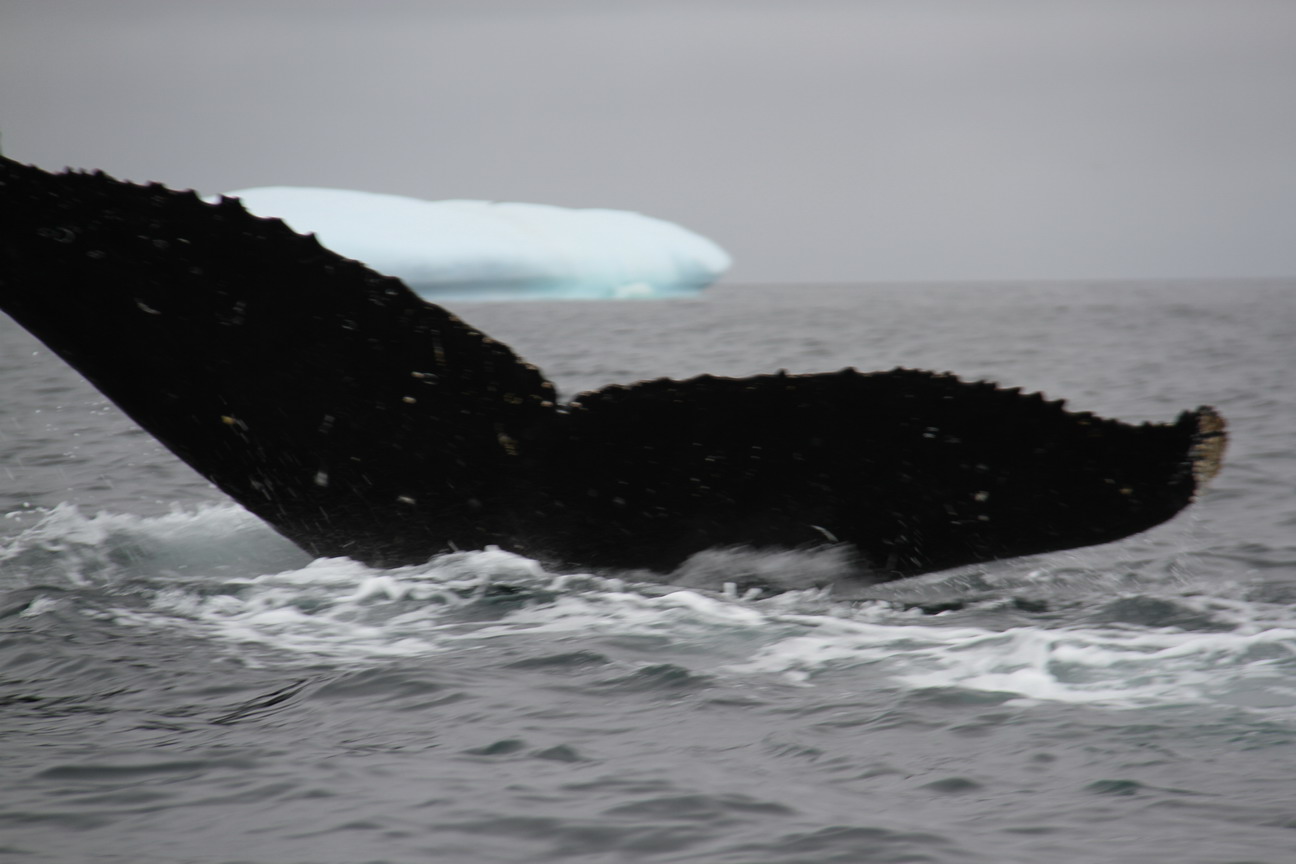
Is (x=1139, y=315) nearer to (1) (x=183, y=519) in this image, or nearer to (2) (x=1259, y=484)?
(2) (x=1259, y=484)

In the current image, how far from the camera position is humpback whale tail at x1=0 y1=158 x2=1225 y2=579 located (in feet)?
14.4

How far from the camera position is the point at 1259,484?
31.1ft

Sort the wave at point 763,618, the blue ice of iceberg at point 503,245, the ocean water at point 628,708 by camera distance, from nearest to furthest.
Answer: the ocean water at point 628,708, the wave at point 763,618, the blue ice of iceberg at point 503,245

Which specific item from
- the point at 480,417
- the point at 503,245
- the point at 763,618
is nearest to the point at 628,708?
the point at 763,618

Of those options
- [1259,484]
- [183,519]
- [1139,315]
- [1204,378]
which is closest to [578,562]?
[183,519]

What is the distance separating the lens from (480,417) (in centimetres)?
478

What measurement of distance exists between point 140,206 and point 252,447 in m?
0.91

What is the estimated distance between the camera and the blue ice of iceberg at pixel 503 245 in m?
37.5

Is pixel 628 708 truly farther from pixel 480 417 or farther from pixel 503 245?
pixel 503 245

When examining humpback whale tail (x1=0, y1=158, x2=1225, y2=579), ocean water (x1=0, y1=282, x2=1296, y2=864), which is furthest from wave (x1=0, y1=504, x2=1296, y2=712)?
humpback whale tail (x1=0, y1=158, x2=1225, y2=579)

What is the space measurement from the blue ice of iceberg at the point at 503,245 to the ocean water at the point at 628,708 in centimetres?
3112

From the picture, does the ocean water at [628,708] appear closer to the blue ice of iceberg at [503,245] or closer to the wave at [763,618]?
the wave at [763,618]

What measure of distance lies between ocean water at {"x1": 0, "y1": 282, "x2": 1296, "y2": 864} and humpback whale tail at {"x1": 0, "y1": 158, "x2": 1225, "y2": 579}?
1.49 feet

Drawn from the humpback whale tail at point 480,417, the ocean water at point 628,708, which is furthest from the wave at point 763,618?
the humpback whale tail at point 480,417
